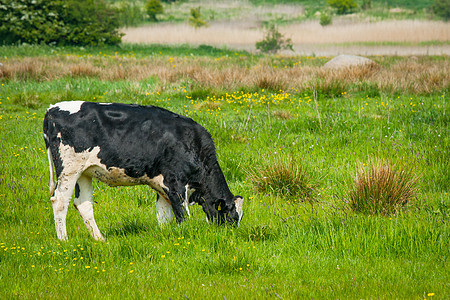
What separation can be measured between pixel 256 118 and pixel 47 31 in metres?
28.2

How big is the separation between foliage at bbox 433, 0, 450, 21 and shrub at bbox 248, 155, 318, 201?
55.2 m

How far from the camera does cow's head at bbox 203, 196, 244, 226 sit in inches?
230

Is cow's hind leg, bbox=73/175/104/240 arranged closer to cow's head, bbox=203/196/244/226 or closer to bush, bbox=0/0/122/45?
cow's head, bbox=203/196/244/226

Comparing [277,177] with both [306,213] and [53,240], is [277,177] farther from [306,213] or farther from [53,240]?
[53,240]

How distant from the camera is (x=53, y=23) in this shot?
3638 cm

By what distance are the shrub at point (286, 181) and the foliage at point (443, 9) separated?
55.2 metres

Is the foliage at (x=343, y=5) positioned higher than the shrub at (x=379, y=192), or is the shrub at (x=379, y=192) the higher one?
the foliage at (x=343, y=5)

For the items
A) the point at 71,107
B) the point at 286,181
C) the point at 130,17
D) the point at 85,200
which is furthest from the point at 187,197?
the point at 130,17

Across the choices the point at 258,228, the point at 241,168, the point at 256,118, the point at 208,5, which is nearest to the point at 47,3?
the point at 256,118

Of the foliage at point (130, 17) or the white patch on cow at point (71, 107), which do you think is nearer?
the white patch on cow at point (71, 107)

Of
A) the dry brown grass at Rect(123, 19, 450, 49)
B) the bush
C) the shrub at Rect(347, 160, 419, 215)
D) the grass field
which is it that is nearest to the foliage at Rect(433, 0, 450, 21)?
the dry brown grass at Rect(123, 19, 450, 49)

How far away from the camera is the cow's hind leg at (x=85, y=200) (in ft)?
18.9

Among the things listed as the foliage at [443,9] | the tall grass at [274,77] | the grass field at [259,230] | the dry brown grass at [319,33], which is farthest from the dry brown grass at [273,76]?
the foliage at [443,9]

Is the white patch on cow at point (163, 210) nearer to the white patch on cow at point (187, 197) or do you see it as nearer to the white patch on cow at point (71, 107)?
the white patch on cow at point (187, 197)
